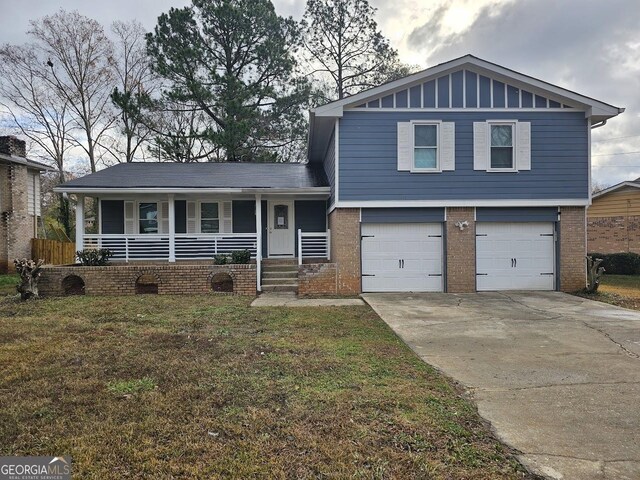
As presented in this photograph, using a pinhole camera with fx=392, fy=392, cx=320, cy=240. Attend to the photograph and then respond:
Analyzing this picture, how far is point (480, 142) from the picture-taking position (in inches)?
421

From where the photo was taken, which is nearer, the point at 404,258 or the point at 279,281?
the point at 404,258

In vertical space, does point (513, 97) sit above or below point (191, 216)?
above

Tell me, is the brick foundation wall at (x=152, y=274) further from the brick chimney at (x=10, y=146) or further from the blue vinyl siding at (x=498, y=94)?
the brick chimney at (x=10, y=146)

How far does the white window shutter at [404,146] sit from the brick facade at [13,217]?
1585cm

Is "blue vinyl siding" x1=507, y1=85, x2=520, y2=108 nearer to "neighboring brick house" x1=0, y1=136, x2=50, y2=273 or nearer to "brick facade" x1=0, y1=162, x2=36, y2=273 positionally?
"neighboring brick house" x1=0, y1=136, x2=50, y2=273

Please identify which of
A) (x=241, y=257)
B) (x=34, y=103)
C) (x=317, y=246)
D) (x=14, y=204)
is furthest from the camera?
(x=34, y=103)

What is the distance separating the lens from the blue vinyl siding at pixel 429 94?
Result: 35.0 feet

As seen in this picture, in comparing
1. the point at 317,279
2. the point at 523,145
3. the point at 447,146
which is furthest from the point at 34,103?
the point at 523,145

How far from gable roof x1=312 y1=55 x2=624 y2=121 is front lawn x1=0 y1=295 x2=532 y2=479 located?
6449mm

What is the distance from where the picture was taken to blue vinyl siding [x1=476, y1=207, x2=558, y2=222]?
10.9m

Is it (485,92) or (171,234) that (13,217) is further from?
(485,92)

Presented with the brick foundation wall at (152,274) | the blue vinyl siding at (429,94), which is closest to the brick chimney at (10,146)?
the brick foundation wall at (152,274)

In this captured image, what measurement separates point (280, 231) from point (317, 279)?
341cm

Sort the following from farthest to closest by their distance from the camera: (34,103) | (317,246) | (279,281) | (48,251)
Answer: (34,103)
(48,251)
(317,246)
(279,281)
